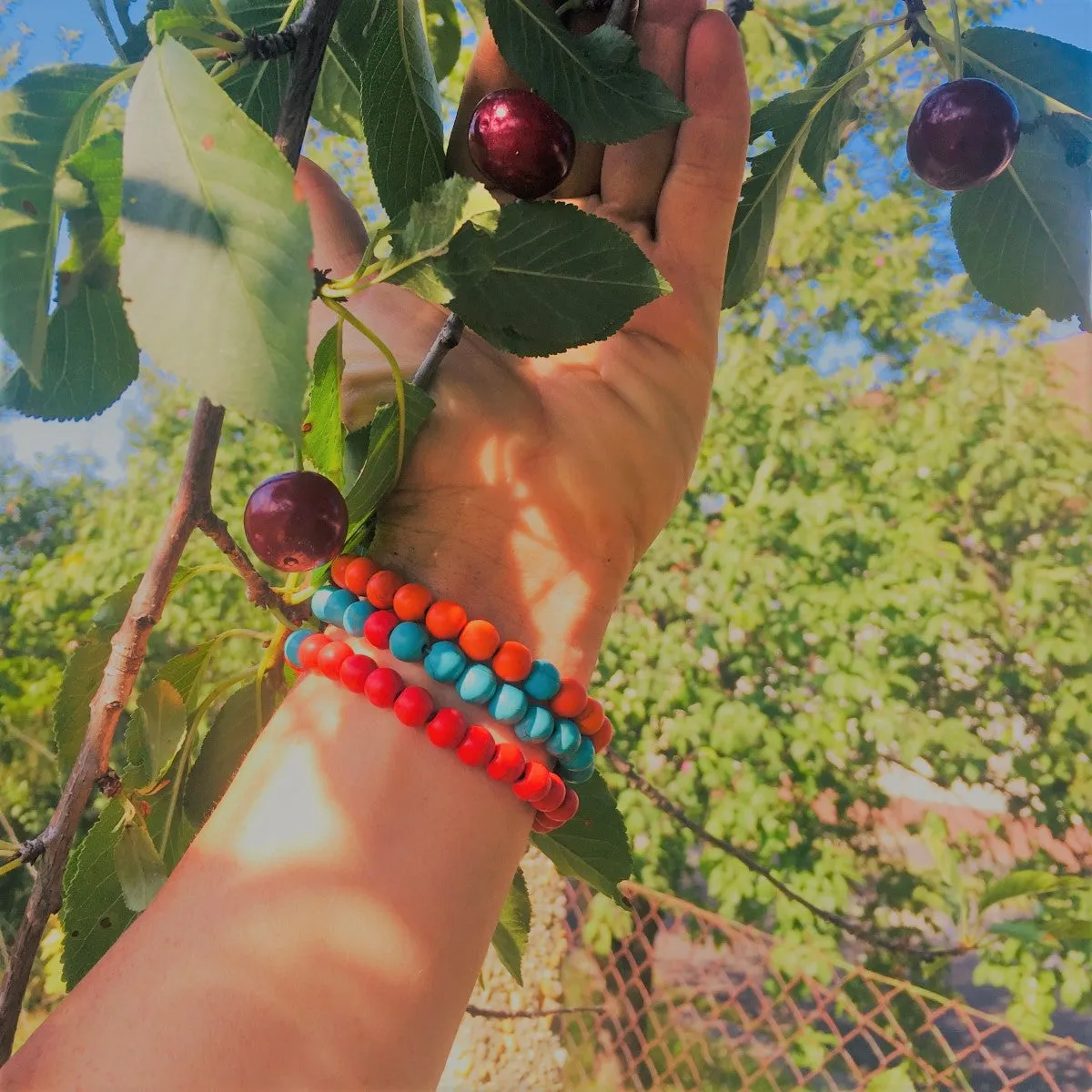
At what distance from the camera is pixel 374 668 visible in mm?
530

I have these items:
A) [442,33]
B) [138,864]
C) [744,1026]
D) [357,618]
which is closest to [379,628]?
[357,618]

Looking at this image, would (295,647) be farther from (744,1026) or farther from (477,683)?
(744,1026)

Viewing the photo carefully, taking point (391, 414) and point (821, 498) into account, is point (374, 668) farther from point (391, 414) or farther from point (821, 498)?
point (821, 498)

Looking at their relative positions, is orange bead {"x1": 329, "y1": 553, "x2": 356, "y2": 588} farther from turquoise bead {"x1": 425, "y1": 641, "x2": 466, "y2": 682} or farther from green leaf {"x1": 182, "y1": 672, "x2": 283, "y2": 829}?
green leaf {"x1": 182, "y1": 672, "x2": 283, "y2": 829}

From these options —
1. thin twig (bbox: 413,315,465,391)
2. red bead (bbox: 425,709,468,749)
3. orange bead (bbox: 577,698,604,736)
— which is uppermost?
thin twig (bbox: 413,315,465,391)

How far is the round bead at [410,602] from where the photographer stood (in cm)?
53

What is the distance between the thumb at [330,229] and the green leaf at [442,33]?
170 millimetres

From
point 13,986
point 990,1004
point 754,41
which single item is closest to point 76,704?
point 13,986

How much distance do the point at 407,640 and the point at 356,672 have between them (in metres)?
A: 0.03

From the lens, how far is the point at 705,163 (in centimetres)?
61

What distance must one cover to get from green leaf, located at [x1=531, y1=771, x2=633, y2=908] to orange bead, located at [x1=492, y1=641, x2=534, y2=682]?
0.21 m

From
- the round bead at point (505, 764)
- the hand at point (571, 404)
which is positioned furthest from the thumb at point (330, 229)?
the round bead at point (505, 764)

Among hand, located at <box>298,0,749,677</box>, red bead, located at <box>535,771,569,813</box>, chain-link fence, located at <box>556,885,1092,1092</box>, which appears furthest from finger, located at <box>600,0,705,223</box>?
chain-link fence, located at <box>556,885,1092,1092</box>

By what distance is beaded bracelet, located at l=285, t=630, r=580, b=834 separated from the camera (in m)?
0.52
